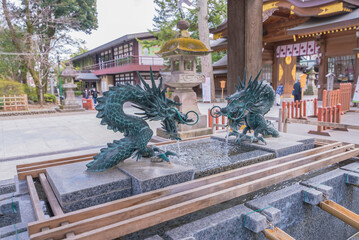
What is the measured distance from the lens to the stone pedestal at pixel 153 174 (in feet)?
7.77

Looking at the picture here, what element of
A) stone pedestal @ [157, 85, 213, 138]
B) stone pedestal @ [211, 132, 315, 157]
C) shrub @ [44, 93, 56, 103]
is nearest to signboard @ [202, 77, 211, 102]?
stone pedestal @ [157, 85, 213, 138]

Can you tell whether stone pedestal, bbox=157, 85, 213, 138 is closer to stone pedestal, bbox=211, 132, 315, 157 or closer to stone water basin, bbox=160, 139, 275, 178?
stone pedestal, bbox=211, 132, 315, 157

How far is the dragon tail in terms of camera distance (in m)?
2.58

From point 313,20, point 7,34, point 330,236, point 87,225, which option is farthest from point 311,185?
point 7,34

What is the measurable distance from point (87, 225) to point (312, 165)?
245 cm

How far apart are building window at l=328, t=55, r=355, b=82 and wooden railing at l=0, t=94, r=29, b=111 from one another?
59.3 ft

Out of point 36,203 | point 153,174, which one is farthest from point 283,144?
point 36,203

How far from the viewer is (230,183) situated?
2373 millimetres

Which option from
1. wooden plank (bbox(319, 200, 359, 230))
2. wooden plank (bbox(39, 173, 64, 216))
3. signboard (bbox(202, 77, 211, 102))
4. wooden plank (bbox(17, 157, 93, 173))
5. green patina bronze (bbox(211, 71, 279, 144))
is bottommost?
wooden plank (bbox(319, 200, 359, 230))

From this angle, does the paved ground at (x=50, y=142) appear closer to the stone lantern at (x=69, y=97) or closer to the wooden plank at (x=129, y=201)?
the wooden plank at (x=129, y=201)

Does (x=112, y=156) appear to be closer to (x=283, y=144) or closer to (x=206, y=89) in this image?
(x=283, y=144)

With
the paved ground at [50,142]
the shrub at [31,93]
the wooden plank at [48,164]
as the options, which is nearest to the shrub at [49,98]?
the shrub at [31,93]

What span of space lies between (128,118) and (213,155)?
1292mm

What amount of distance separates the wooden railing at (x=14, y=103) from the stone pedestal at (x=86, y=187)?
15.4 m
